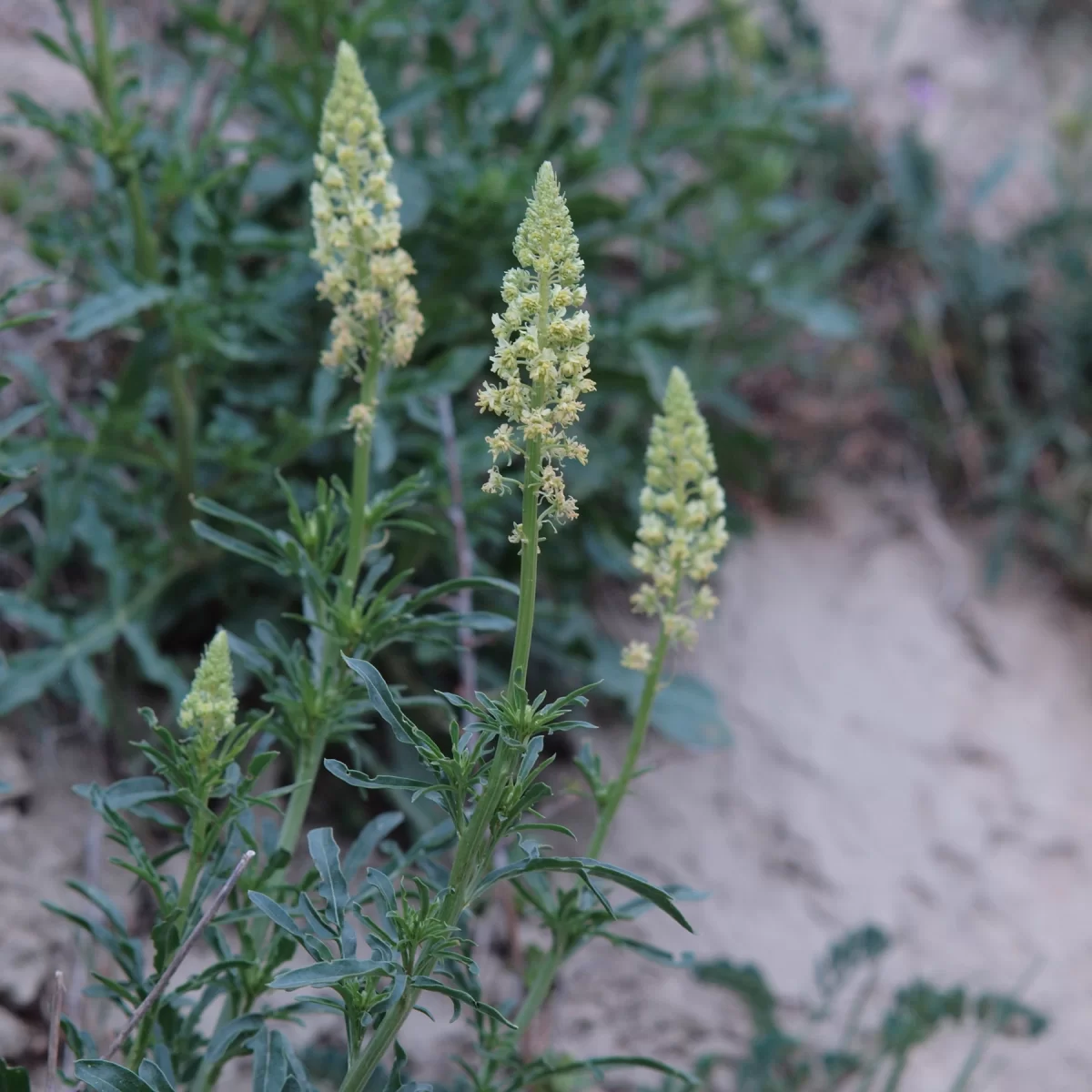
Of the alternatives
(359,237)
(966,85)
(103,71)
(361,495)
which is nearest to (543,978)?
(361,495)

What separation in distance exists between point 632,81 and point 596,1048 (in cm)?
237

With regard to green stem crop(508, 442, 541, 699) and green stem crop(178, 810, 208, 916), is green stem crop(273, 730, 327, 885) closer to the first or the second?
green stem crop(178, 810, 208, 916)

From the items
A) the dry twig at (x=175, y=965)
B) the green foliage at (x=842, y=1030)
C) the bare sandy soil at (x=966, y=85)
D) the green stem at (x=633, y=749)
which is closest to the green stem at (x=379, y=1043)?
the dry twig at (x=175, y=965)

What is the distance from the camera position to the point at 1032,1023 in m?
2.49

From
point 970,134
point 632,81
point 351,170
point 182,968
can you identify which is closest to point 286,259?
point 632,81

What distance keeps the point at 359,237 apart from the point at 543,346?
0.40 metres

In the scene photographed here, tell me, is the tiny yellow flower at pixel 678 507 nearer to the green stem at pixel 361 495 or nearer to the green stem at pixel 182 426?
the green stem at pixel 361 495

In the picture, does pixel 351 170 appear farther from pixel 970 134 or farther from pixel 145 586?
pixel 970 134

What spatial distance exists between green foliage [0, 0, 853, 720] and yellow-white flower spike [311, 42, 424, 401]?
0.49 metres

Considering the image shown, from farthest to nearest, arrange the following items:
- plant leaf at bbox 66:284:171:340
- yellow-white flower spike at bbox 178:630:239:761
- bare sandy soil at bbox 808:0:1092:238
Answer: bare sandy soil at bbox 808:0:1092:238, plant leaf at bbox 66:284:171:340, yellow-white flower spike at bbox 178:630:239:761

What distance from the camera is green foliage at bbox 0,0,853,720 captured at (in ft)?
7.53

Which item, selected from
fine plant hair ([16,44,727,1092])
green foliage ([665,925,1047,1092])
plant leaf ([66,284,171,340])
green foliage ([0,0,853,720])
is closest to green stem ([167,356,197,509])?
green foliage ([0,0,853,720])

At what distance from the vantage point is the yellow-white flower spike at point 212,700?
4.60 feet

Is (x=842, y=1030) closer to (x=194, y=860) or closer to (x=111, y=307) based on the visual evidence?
(x=194, y=860)
